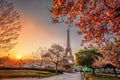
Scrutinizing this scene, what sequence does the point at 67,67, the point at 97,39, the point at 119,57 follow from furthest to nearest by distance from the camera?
the point at 67,67 < the point at 119,57 < the point at 97,39

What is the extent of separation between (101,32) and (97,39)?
636mm

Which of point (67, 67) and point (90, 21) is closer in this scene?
point (90, 21)

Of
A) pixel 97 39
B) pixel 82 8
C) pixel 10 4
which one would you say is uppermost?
pixel 10 4

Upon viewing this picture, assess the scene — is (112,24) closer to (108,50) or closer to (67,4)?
(67,4)

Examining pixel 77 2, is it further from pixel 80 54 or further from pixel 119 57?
pixel 80 54

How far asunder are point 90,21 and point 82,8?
0.93m

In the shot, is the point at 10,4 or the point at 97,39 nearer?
the point at 97,39

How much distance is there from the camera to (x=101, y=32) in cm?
1101

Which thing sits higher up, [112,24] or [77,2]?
[77,2]

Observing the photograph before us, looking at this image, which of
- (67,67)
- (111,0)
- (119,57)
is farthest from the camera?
(67,67)

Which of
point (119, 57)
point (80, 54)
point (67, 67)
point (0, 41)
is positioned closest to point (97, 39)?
point (119, 57)

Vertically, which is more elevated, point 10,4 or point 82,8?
point 10,4

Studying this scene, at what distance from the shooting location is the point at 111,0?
10430mm

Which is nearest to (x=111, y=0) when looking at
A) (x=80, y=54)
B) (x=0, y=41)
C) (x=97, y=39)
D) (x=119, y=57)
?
(x=97, y=39)
